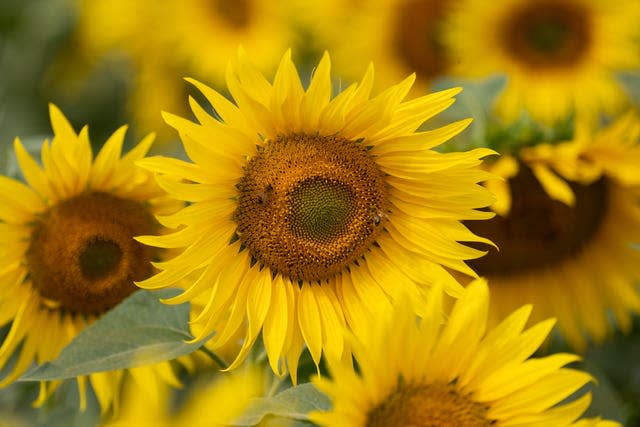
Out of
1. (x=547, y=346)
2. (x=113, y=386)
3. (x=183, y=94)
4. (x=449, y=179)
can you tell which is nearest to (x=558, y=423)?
(x=449, y=179)

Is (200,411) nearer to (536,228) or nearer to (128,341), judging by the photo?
(128,341)

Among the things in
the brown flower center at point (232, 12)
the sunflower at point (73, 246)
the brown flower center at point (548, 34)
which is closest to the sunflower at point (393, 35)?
the brown flower center at point (548, 34)

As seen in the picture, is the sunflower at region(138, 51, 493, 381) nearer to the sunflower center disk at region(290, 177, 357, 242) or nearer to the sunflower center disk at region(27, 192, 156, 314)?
the sunflower center disk at region(290, 177, 357, 242)

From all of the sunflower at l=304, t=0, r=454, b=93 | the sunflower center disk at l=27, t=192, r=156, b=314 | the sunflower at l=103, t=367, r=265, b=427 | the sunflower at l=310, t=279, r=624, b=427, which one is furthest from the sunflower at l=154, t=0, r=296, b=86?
the sunflower at l=103, t=367, r=265, b=427

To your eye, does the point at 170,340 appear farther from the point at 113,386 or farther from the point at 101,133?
the point at 101,133

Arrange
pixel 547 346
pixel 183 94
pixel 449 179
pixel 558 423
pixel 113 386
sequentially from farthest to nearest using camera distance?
pixel 183 94 < pixel 547 346 < pixel 113 386 < pixel 449 179 < pixel 558 423

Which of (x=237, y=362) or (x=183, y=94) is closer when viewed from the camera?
(x=237, y=362)

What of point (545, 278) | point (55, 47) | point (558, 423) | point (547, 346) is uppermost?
point (55, 47)

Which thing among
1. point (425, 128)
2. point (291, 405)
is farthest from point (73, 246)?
point (425, 128)
